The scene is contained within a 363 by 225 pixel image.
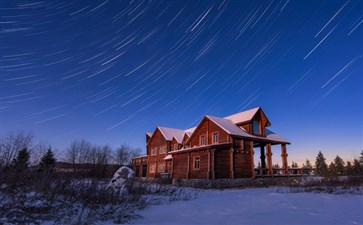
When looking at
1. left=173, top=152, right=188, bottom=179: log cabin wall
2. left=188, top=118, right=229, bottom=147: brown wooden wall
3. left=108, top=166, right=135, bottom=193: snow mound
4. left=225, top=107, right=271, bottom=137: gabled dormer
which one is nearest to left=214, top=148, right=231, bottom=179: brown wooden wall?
left=188, top=118, right=229, bottom=147: brown wooden wall

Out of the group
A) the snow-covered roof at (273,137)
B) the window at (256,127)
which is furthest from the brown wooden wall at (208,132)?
the snow-covered roof at (273,137)

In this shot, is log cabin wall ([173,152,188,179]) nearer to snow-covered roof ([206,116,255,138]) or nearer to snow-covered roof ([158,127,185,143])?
snow-covered roof ([206,116,255,138])

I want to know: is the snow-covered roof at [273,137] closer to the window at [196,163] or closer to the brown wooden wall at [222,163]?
the brown wooden wall at [222,163]

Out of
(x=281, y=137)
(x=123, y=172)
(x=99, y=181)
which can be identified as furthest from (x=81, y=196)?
(x=281, y=137)

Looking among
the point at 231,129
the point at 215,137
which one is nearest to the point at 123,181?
the point at 231,129

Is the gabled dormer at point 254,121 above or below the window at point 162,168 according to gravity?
above

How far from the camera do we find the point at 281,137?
88.3 feet

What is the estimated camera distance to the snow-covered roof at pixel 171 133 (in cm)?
3554

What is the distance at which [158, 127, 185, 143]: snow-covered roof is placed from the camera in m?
35.5

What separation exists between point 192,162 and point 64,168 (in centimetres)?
1734

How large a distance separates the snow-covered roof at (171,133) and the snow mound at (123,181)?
22098 mm

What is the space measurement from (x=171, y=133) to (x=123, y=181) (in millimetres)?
26319

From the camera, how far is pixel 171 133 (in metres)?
37.4

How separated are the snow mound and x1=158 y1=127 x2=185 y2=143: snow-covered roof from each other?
2210cm
